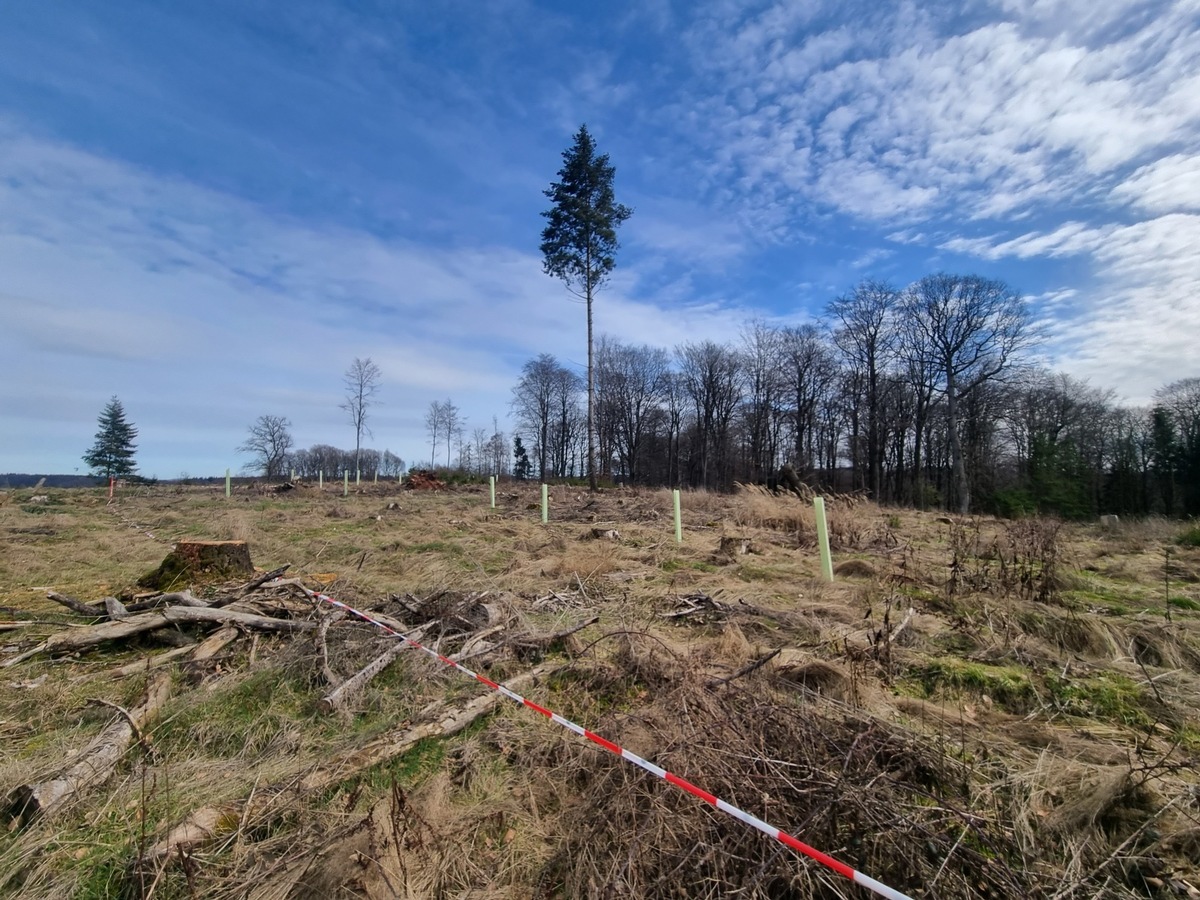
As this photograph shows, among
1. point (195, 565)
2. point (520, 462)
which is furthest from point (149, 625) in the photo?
point (520, 462)

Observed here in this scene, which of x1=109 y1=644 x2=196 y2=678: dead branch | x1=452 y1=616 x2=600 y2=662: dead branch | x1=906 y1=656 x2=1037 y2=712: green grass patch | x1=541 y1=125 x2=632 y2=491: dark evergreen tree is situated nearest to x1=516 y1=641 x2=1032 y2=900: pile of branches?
x1=906 y1=656 x2=1037 y2=712: green grass patch

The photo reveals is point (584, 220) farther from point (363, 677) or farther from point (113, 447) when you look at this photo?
point (113, 447)

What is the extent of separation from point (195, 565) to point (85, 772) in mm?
4291

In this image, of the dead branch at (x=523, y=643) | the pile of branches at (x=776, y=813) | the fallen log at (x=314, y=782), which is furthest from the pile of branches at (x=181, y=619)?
the pile of branches at (x=776, y=813)

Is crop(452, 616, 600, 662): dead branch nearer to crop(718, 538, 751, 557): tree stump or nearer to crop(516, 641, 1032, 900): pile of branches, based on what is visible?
crop(516, 641, 1032, 900): pile of branches

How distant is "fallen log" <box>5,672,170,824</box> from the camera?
227cm

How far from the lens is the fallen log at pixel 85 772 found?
227cm

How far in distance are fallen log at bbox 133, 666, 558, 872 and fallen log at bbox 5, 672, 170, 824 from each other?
0.73m

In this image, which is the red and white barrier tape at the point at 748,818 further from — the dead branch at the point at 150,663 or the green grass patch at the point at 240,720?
the dead branch at the point at 150,663

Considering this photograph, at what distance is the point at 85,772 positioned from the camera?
2.50 meters

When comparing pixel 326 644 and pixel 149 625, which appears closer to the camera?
pixel 326 644

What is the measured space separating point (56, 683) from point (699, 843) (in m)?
4.69

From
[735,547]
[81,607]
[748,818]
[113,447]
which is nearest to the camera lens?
[748,818]

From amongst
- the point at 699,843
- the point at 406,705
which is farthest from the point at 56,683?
the point at 699,843
